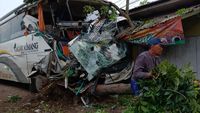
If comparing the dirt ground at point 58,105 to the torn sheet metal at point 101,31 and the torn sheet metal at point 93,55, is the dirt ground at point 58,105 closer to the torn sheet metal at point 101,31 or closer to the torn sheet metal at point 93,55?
the torn sheet metal at point 93,55

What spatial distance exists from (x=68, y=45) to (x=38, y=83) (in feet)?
6.31

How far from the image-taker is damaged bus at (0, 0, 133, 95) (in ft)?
27.7

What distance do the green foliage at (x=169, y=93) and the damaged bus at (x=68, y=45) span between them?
151 inches

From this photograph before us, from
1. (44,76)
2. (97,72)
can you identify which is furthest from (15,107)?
(97,72)

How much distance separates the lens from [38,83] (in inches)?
391

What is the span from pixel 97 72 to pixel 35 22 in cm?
291

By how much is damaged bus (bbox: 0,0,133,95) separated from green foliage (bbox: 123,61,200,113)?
3831 mm

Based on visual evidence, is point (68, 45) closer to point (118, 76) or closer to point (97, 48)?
point (97, 48)

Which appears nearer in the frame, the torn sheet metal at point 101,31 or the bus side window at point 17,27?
the torn sheet metal at point 101,31

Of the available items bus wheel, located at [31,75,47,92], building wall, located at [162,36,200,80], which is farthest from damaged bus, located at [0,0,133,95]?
building wall, located at [162,36,200,80]

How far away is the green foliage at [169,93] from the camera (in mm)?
4309

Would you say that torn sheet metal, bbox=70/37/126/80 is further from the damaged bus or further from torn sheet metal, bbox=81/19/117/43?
torn sheet metal, bbox=81/19/117/43

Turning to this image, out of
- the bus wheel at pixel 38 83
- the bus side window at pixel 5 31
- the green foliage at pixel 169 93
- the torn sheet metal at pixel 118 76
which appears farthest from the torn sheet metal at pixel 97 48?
the bus side window at pixel 5 31

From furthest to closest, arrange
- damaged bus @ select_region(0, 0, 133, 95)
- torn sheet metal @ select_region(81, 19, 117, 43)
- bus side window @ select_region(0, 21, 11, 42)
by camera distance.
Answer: bus side window @ select_region(0, 21, 11, 42)
torn sheet metal @ select_region(81, 19, 117, 43)
damaged bus @ select_region(0, 0, 133, 95)
